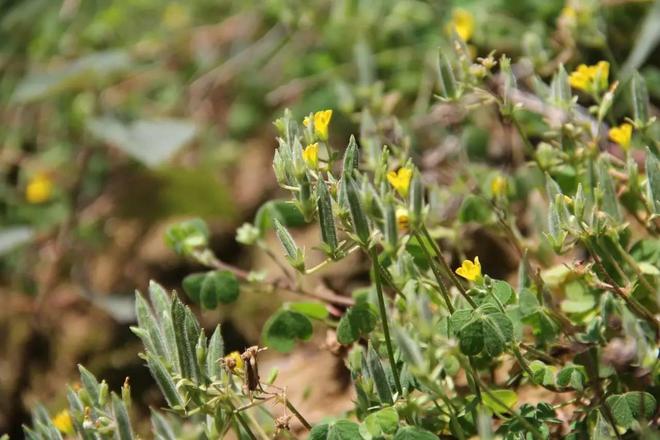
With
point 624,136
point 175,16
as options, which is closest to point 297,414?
point 624,136

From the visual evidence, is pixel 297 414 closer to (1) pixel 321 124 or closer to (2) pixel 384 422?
(2) pixel 384 422

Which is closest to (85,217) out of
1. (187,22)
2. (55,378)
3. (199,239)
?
(55,378)

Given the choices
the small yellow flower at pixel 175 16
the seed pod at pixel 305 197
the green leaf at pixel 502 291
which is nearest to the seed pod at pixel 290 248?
the seed pod at pixel 305 197

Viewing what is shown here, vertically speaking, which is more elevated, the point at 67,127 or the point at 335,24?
the point at 335,24

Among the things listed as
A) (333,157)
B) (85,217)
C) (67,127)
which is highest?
(333,157)

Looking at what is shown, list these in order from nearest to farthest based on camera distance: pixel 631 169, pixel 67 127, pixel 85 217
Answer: pixel 631 169
pixel 85 217
pixel 67 127

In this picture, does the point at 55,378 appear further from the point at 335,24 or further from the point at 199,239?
the point at 335,24

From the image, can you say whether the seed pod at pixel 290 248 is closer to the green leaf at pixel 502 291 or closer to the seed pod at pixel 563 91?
the green leaf at pixel 502 291
